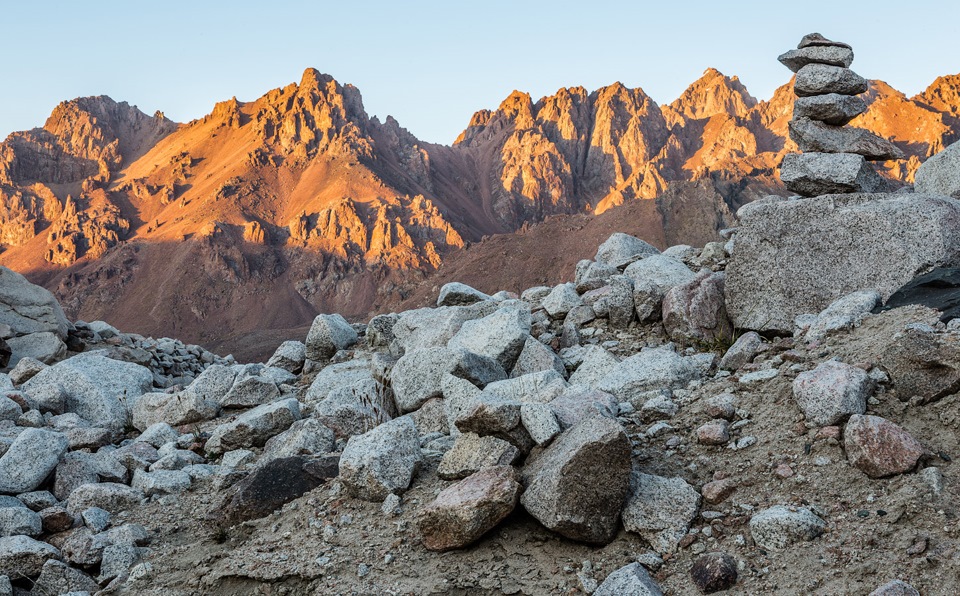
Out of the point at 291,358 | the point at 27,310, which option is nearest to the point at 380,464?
the point at 291,358

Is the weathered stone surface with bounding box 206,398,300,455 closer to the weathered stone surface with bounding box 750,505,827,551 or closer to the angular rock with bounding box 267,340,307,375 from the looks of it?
the angular rock with bounding box 267,340,307,375

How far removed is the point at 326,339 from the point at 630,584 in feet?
24.4

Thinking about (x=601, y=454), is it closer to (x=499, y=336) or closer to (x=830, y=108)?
(x=499, y=336)

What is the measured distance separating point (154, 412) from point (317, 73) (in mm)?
95779

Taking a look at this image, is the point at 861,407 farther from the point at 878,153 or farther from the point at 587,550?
the point at 878,153

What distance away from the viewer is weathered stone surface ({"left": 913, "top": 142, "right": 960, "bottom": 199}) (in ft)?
28.4

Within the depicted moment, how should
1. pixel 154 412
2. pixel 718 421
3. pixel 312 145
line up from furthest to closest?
1. pixel 312 145
2. pixel 154 412
3. pixel 718 421

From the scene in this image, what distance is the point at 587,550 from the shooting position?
154 inches

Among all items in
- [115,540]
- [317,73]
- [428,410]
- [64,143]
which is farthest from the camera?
[64,143]

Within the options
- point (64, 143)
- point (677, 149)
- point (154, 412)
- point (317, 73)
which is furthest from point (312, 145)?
point (154, 412)

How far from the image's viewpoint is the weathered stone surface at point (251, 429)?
7.07 m

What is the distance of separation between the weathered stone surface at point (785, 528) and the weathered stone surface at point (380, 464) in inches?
86.3

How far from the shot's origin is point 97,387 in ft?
29.4

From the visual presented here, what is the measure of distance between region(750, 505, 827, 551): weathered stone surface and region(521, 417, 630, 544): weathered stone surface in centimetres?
72
